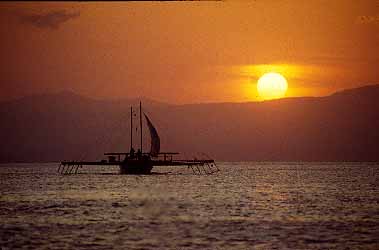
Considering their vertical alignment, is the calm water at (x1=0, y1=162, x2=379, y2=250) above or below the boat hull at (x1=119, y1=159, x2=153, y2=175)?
below

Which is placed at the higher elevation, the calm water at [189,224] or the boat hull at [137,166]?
the boat hull at [137,166]

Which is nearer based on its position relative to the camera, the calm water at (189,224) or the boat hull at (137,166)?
the calm water at (189,224)

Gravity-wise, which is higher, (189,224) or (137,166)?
(137,166)

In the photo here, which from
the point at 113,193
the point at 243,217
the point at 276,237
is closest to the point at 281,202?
the point at 243,217

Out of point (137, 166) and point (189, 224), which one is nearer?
point (189, 224)

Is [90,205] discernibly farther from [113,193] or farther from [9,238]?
[9,238]

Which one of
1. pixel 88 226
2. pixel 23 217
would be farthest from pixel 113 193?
pixel 88 226

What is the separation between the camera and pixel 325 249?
43.6 meters

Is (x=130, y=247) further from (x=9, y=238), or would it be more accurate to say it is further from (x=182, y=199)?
(x=182, y=199)

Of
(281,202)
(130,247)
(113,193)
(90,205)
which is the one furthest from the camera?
(113,193)

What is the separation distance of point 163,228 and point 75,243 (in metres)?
8.98

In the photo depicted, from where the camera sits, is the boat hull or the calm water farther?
the boat hull

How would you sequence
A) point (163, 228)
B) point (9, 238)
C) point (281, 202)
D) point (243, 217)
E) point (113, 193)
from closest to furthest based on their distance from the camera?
point (9, 238), point (163, 228), point (243, 217), point (281, 202), point (113, 193)

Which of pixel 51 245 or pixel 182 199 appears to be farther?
pixel 182 199
